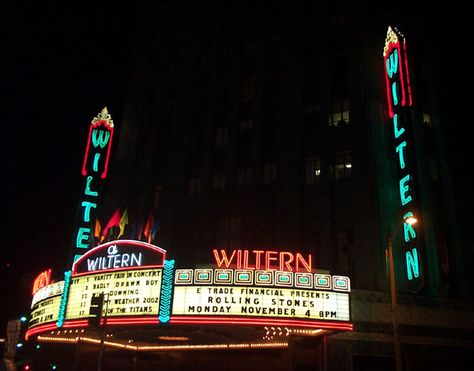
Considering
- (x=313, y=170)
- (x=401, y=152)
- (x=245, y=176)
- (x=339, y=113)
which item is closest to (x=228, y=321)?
(x=401, y=152)

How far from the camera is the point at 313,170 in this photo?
31500mm

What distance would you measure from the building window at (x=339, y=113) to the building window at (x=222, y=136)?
304 inches

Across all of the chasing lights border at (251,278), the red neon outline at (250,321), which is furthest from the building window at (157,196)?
the red neon outline at (250,321)

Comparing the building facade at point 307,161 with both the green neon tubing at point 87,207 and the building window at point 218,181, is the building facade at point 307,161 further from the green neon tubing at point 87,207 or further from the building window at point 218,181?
the green neon tubing at point 87,207

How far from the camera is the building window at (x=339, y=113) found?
105 feet

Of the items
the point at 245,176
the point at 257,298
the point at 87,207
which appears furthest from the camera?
the point at 245,176

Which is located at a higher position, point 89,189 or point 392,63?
point 392,63

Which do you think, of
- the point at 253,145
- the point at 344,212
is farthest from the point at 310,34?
the point at 344,212

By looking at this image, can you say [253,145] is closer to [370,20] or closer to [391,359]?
[370,20]

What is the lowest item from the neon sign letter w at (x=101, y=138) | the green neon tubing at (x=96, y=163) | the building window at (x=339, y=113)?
the green neon tubing at (x=96, y=163)

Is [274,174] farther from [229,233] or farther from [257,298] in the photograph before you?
[257,298]

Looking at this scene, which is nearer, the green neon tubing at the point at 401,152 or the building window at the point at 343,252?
the green neon tubing at the point at 401,152

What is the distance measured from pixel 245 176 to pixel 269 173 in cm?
171

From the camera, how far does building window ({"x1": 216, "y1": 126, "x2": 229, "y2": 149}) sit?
3594cm
